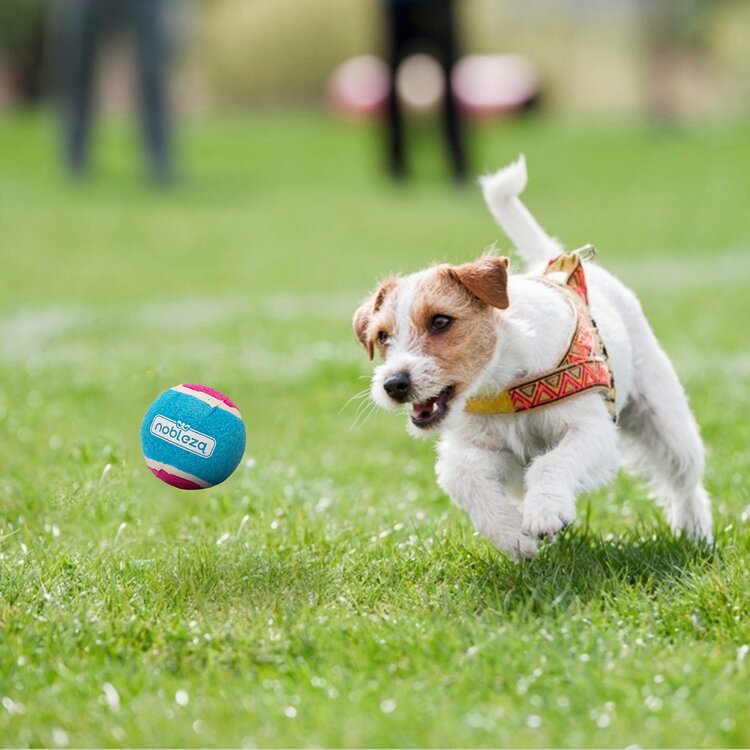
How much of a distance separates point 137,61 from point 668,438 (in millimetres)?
13188

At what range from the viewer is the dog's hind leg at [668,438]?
14.9 feet

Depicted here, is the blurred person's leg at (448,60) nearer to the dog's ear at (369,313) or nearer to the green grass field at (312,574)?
the green grass field at (312,574)

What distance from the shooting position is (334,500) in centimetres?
490

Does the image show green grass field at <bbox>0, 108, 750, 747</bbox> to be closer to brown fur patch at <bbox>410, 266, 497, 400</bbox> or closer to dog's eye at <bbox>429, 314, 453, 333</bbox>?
brown fur patch at <bbox>410, 266, 497, 400</bbox>

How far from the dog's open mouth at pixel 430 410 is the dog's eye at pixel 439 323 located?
0.18 metres

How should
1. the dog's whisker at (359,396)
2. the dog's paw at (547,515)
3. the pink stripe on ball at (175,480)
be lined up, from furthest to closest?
the dog's whisker at (359,396)
the pink stripe on ball at (175,480)
the dog's paw at (547,515)

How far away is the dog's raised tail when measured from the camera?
4621 mm

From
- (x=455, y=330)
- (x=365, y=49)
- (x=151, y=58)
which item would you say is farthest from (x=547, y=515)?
(x=365, y=49)

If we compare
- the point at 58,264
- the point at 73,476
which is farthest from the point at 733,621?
the point at 58,264

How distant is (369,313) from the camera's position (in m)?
4.07

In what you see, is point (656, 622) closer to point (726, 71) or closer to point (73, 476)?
point (73, 476)

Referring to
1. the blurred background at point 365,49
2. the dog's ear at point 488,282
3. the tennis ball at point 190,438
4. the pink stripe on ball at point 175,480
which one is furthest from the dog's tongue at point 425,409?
the blurred background at point 365,49

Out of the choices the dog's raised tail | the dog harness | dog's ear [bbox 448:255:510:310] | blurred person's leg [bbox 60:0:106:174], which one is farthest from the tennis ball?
blurred person's leg [bbox 60:0:106:174]

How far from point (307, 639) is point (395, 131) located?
1577 centimetres
